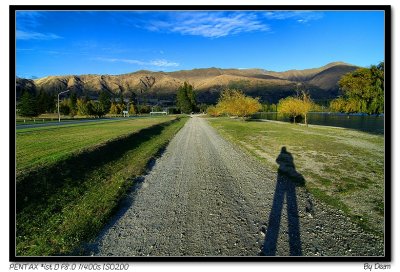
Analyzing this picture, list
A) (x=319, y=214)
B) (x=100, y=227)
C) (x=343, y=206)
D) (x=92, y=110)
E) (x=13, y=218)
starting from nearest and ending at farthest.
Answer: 1. (x=13, y=218)
2. (x=100, y=227)
3. (x=319, y=214)
4. (x=343, y=206)
5. (x=92, y=110)

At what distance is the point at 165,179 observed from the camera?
35.6ft

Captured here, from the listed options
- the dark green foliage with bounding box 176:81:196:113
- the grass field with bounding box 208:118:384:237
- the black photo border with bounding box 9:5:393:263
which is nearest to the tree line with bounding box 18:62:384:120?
the black photo border with bounding box 9:5:393:263

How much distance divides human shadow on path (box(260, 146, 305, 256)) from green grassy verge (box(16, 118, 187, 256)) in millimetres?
4024

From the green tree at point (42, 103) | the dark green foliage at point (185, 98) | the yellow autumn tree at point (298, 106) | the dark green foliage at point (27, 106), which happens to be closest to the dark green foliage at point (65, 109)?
the green tree at point (42, 103)

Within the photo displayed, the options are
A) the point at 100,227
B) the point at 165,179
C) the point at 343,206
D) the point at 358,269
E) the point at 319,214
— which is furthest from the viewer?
the point at 165,179

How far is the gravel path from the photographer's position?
5.18 meters

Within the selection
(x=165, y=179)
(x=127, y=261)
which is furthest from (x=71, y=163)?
(x=127, y=261)

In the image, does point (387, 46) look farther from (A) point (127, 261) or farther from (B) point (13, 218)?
(B) point (13, 218)

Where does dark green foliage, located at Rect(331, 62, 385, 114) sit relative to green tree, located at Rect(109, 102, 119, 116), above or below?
below

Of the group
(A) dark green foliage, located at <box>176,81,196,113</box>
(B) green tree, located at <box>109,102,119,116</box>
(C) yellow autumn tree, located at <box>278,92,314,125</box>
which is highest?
(A) dark green foliage, located at <box>176,81,196,113</box>

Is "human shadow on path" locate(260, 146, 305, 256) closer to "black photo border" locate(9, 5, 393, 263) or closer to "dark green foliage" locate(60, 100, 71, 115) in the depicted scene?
"black photo border" locate(9, 5, 393, 263)

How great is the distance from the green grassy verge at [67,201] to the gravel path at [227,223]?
59cm

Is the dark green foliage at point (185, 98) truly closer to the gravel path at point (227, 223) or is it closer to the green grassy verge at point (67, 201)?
the green grassy verge at point (67, 201)
